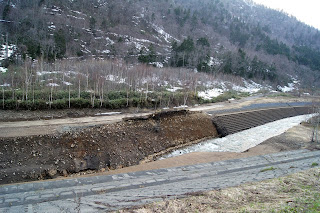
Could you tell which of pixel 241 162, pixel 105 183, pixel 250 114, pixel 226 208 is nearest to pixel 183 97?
pixel 250 114

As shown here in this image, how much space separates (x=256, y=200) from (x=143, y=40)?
59569 mm

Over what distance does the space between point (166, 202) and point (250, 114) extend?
939 inches

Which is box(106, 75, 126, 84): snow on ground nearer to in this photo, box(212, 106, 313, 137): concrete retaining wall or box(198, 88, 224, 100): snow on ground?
box(198, 88, 224, 100): snow on ground

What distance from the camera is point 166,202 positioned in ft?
36.6

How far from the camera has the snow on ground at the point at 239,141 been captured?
22281 millimetres

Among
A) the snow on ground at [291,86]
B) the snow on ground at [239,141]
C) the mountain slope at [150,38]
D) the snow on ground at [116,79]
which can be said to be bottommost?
the snow on ground at [239,141]

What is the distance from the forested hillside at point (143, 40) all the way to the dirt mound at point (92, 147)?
1127 centimetres

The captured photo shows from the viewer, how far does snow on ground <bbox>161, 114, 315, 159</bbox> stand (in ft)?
73.1

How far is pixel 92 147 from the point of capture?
17.5 meters

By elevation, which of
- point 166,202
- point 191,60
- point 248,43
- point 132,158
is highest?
Answer: point 248,43

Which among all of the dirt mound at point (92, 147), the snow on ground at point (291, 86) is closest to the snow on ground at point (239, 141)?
the dirt mound at point (92, 147)

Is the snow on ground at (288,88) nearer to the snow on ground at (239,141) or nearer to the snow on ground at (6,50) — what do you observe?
the snow on ground at (239,141)

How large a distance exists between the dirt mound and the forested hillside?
11271 mm

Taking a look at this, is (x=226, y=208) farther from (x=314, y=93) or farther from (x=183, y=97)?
(x=314, y=93)
